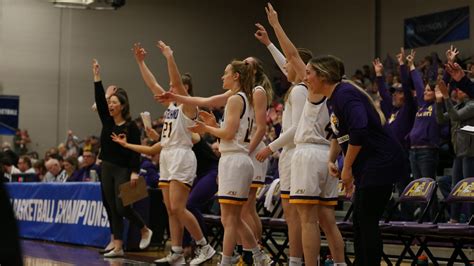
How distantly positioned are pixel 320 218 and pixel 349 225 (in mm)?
1063

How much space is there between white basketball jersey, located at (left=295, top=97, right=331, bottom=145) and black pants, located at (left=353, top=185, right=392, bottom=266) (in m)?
0.78

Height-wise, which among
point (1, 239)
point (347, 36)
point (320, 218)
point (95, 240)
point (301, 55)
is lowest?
point (95, 240)

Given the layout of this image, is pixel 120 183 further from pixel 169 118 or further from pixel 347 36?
pixel 347 36

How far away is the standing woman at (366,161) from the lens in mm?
4875

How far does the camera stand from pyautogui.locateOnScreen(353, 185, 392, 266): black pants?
4.86 m

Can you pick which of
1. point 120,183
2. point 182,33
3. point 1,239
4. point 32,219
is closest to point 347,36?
point 182,33

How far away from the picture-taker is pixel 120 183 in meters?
8.63

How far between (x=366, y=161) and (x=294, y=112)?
1276 millimetres

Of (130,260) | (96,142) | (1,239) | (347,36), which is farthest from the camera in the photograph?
(347,36)

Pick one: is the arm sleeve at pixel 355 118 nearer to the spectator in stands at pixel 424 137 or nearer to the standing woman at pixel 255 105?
the standing woman at pixel 255 105

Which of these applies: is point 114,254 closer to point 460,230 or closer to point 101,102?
point 101,102

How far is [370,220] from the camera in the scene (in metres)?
4.89

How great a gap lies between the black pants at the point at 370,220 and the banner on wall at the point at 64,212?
5.65m

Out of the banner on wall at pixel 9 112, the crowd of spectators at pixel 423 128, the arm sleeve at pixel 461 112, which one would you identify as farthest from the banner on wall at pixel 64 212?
the banner on wall at pixel 9 112
